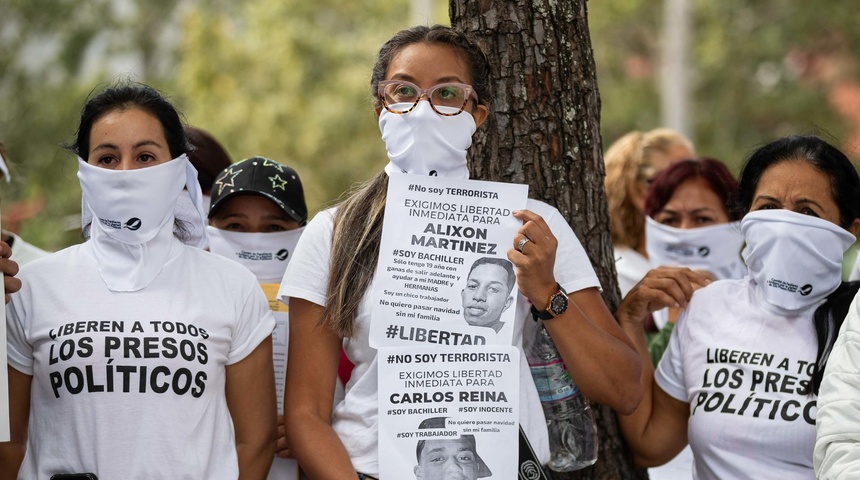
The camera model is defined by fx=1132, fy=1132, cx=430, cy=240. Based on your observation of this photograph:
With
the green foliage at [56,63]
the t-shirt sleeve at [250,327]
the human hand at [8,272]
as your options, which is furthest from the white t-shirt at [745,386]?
the green foliage at [56,63]

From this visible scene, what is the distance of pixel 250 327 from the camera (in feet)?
12.4

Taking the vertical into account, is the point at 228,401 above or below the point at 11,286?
below

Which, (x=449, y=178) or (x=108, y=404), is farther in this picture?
(x=449, y=178)

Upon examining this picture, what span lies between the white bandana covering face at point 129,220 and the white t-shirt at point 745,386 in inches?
77.3

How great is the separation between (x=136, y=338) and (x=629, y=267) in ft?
11.1

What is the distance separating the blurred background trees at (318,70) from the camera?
66.2 ft

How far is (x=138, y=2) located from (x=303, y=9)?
8750mm

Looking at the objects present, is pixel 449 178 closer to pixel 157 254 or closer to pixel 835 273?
pixel 157 254

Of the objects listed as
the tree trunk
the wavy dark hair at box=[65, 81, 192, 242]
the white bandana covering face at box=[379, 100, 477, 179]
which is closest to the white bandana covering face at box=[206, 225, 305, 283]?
the wavy dark hair at box=[65, 81, 192, 242]

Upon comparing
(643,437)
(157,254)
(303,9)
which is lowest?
(643,437)

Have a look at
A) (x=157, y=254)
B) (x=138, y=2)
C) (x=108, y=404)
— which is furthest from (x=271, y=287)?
(x=138, y=2)

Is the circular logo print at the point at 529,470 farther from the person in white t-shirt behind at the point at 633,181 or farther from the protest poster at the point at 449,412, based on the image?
the person in white t-shirt behind at the point at 633,181

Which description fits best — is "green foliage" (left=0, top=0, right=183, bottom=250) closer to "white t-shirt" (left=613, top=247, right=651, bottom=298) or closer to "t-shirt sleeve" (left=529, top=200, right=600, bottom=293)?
"white t-shirt" (left=613, top=247, right=651, bottom=298)

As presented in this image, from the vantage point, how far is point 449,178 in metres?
3.78
